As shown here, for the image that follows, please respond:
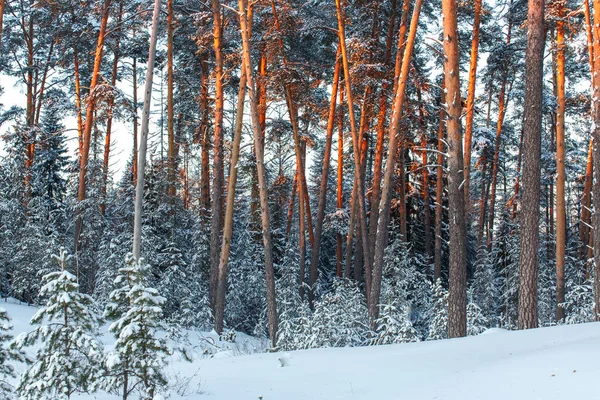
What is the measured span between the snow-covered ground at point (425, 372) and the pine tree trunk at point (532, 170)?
146 cm

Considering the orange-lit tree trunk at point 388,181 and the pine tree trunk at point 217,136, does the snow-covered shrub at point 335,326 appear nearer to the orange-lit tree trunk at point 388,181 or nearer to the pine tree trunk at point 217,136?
the orange-lit tree trunk at point 388,181

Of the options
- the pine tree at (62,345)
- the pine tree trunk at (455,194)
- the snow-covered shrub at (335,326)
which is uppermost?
the pine tree trunk at (455,194)

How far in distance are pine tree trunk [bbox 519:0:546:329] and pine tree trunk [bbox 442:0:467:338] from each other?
3.35ft

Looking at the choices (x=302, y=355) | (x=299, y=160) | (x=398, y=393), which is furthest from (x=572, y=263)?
(x=398, y=393)

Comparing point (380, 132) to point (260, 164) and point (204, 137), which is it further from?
point (260, 164)

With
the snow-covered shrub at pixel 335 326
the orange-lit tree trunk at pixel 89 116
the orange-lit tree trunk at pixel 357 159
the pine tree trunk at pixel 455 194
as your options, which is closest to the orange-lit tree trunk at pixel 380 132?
the orange-lit tree trunk at pixel 357 159

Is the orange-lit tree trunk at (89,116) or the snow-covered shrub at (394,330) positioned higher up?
the orange-lit tree trunk at (89,116)

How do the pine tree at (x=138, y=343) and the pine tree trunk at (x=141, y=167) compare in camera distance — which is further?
the pine tree trunk at (x=141, y=167)

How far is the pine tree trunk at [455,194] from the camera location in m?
8.61

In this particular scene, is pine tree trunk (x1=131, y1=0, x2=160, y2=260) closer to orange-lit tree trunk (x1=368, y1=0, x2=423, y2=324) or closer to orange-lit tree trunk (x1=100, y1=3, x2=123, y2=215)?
orange-lit tree trunk (x1=368, y1=0, x2=423, y2=324)

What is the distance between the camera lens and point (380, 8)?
49.5 feet

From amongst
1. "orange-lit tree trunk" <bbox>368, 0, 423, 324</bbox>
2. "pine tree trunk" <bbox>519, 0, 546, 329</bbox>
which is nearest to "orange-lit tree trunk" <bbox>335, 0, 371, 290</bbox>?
"orange-lit tree trunk" <bbox>368, 0, 423, 324</bbox>

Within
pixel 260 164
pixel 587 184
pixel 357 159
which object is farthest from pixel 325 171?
pixel 587 184

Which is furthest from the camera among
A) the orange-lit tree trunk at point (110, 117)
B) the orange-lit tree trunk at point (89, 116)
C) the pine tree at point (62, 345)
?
the orange-lit tree trunk at point (110, 117)
